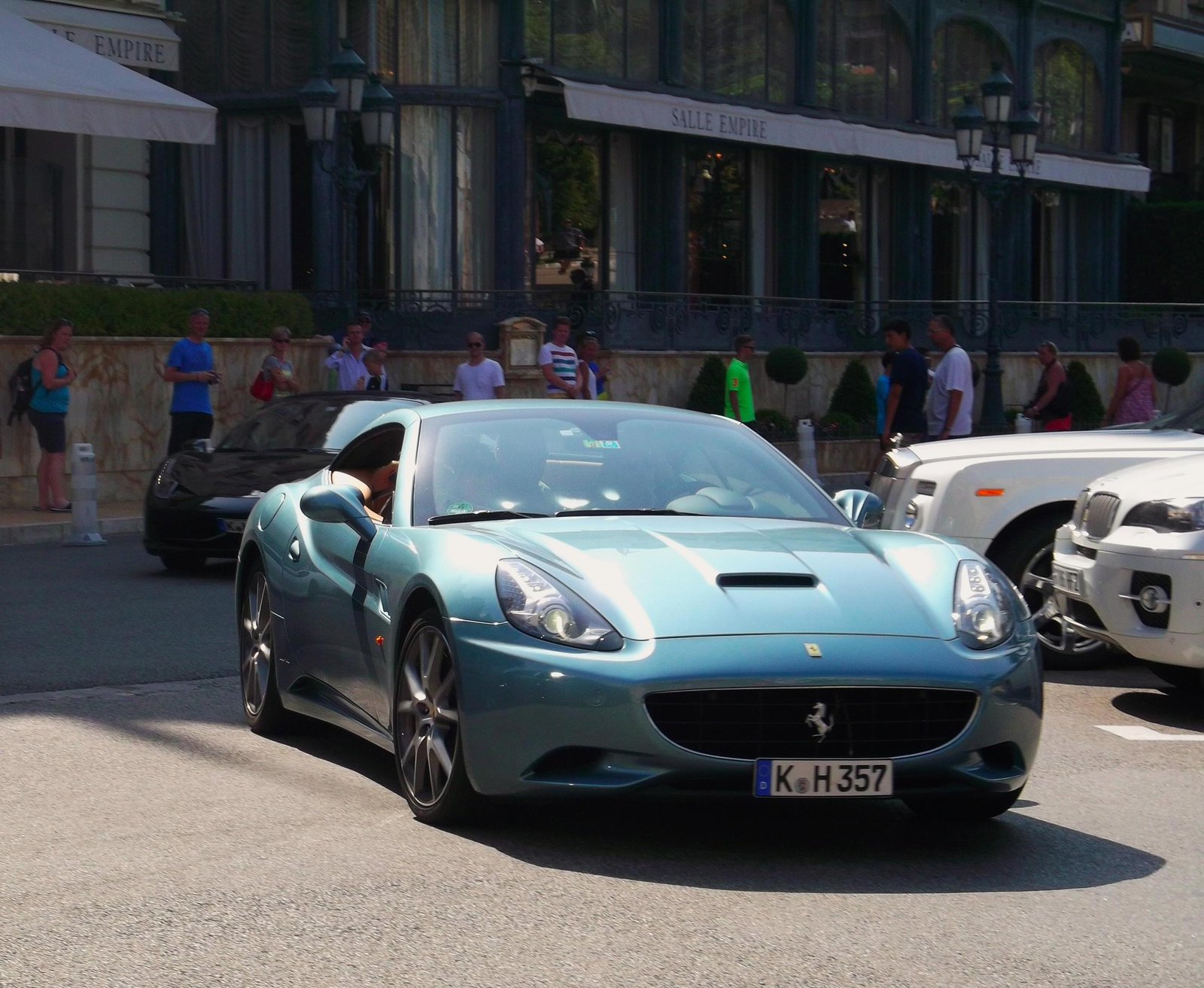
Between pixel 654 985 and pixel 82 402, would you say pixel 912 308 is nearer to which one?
pixel 82 402

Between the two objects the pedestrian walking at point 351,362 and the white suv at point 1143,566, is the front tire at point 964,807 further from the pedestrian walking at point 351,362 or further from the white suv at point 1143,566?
the pedestrian walking at point 351,362

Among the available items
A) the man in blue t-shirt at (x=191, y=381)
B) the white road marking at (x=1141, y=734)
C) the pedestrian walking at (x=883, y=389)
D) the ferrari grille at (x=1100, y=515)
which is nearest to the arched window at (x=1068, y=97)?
the pedestrian walking at (x=883, y=389)

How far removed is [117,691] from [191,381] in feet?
33.4

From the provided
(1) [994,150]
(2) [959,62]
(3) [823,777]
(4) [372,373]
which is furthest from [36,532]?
(2) [959,62]

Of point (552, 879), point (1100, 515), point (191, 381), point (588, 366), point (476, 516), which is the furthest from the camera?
point (588, 366)

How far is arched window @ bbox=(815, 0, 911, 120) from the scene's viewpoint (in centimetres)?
3559

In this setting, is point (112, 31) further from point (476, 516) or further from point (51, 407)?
point (476, 516)

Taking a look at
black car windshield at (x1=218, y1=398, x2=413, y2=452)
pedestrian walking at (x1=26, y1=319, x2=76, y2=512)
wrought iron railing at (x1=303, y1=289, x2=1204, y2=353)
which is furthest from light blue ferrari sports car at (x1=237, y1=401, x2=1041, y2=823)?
wrought iron railing at (x1=303, y1=289, x2=1204, y2=353)

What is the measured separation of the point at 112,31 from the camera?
26.8 m

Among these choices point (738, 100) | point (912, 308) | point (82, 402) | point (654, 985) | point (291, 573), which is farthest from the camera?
point (912, 308)

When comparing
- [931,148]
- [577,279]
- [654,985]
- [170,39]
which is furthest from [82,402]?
[931,148]

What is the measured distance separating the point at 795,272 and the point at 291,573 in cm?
2841

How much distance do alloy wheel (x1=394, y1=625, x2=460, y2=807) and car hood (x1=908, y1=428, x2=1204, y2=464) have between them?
15.7 ft

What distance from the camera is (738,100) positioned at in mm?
33094
